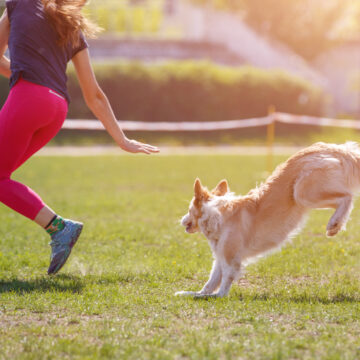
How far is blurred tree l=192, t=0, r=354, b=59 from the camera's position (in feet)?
149

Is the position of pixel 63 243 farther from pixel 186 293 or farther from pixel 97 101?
pixel 97 101

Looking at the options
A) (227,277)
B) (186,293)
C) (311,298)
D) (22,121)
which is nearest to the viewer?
(22,121)

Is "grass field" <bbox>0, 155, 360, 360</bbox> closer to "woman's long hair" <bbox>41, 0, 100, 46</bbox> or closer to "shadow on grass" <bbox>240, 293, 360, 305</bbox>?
"shadow on grass" <bbox>240, 293, 360, 305</bbox>

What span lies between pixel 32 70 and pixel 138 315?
2.11 metres

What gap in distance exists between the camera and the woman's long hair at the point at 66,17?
4867mm

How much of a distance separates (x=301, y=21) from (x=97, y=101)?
44487mm

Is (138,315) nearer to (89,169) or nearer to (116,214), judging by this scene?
(116,214)

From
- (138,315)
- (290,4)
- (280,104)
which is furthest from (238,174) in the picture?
(290,4)

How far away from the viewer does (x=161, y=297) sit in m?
5.07

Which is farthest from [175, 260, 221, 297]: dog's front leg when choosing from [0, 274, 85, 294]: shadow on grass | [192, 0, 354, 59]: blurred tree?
[192, 0, 354, 59]: blurred tree

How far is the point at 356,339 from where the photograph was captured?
392cm

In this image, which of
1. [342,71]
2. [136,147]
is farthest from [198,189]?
[342,71]

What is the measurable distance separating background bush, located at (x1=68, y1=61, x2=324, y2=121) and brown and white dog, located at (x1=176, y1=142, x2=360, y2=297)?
23104 millimetres

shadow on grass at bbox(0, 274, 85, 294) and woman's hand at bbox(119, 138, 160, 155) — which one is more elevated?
woman's hand at bbox(119, 138, 160, 155)
